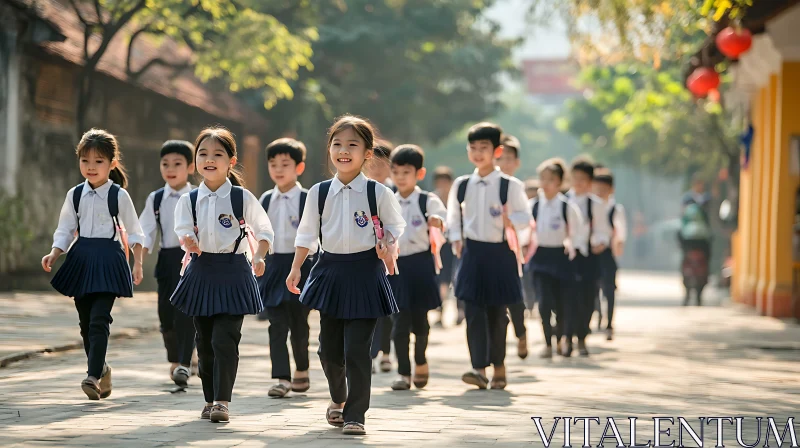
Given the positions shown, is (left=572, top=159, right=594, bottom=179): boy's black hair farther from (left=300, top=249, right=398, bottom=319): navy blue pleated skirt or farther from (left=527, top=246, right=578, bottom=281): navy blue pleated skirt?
(left=300, top=249, right=398, bottom=319): navy blue pleated skirt

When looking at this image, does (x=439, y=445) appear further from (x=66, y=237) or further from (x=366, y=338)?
(x=66, y=237)

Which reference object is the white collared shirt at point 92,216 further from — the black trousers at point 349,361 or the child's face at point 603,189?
the child's face at point 603,189

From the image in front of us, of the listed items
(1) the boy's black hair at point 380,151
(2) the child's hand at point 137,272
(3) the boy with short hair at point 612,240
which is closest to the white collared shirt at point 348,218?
(1) the boy's black hair at point 380,151

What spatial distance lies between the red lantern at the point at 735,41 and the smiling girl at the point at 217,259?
11548 millimetres

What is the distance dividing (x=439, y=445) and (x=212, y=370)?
1.91m

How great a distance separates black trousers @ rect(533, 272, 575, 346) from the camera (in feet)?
44.3

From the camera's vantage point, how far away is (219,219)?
8.41 meters

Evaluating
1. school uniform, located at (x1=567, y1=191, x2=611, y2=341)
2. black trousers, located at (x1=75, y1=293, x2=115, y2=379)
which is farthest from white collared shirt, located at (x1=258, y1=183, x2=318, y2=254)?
school uniform, located at (x1=567, y1=191, x2=611, y2=341)

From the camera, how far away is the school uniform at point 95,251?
29.8 feet

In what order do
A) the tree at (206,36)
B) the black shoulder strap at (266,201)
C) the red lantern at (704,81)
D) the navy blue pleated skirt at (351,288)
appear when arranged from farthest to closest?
the tree at (206,36)
the red lantern at (704,81)
the black shoulder strap at (266,201)
the navy blue pleated skirt at (351,288)

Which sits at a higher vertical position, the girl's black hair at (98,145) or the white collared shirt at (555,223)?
the girl's black hair at (98,145)

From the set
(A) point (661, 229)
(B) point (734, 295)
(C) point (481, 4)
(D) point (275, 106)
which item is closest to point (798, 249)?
(B) point (734, 295)

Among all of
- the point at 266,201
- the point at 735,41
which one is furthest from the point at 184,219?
the point at 735,41

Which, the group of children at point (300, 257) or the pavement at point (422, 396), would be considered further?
the group of children at point (300, 257)
